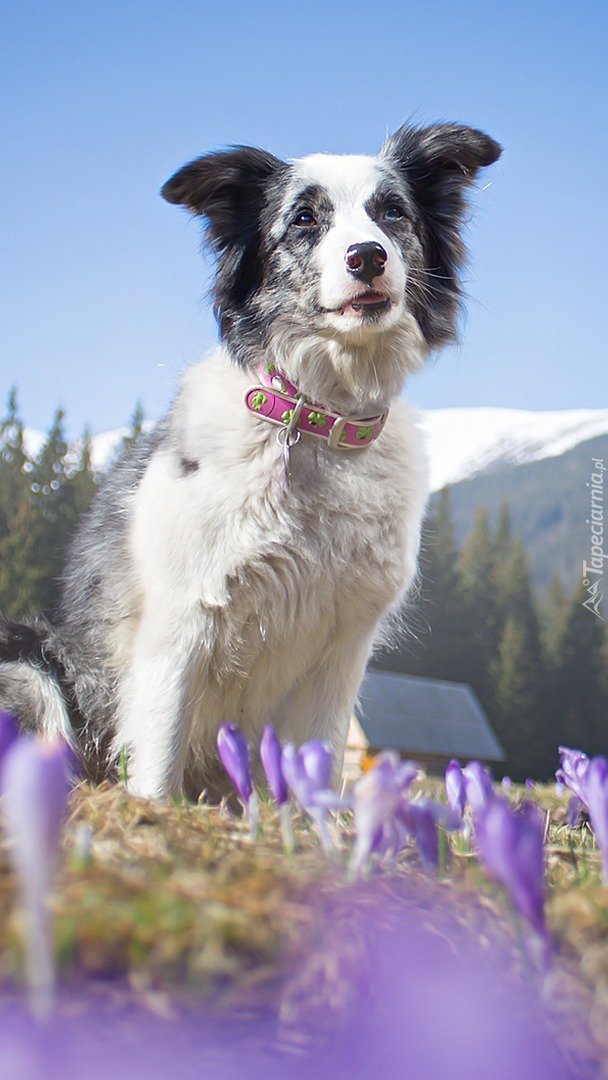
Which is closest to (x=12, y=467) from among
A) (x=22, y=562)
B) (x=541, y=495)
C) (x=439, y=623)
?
(x=22, y=562)

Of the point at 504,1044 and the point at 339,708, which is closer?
the point at 504,1044

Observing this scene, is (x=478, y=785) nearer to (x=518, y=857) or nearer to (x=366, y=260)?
(x=518, y=857)

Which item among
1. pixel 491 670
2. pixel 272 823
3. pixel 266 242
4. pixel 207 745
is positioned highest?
pixel 266 242

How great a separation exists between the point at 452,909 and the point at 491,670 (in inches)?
2089

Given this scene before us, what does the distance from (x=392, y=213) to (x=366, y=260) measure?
2.45 feet

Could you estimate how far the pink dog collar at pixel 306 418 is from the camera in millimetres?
4629

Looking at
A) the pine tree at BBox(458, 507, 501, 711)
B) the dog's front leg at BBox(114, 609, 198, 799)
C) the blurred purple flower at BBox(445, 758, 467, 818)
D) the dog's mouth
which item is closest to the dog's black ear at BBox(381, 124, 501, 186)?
the dog's mouth

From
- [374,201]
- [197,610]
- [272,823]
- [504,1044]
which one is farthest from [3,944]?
[374,201]

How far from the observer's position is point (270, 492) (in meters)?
4.40

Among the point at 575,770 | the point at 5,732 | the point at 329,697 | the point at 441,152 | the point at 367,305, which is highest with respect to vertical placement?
the point at 441,152

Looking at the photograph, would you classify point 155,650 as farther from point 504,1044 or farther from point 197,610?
point 504,1044

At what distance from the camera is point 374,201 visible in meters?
4.89

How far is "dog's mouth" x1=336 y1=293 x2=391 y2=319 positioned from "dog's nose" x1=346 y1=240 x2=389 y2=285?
91mm

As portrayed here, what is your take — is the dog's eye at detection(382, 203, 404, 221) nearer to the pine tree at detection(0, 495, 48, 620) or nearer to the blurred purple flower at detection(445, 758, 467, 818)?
the blurred purple flower at detection(445, 758, 467, 818)
